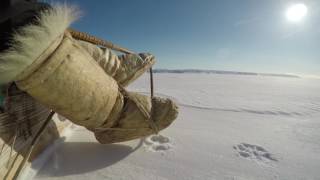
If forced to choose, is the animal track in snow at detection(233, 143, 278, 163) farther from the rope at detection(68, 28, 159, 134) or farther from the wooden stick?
the wooden stick

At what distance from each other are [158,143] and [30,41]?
1.13 metres

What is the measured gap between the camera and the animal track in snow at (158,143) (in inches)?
62.4

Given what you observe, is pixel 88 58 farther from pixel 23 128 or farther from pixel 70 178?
pixel 70 178

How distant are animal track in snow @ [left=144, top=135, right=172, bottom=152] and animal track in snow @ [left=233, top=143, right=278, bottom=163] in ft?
1.57

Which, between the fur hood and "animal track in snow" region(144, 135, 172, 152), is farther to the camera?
"animal track in snow" region(144, 135, 172, 152)

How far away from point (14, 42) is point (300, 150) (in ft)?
6.10

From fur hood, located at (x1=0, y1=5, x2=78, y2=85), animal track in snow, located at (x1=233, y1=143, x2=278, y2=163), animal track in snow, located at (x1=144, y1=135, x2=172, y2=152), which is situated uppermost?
fur hood, located at (x1=0, y1=5, x2=78, y2=85)

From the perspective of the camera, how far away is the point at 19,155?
107cm

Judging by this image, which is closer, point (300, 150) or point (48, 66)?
point (48, 66)

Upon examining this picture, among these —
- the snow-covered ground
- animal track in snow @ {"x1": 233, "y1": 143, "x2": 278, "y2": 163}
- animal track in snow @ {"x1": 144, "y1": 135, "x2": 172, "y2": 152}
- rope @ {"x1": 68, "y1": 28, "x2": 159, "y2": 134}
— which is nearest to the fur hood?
rope @ {"x1": 68, "y1": 28, "x2": 159, "y2": 134}

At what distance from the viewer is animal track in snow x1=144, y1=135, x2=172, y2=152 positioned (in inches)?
62.4

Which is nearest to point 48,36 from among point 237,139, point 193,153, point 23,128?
point 23,128

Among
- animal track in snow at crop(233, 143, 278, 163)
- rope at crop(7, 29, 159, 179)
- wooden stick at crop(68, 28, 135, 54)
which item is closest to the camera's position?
rope at crop(7, 29, 159, 179)

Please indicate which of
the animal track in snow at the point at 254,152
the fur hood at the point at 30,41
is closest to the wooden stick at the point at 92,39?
the fur hood at the point at 30,41
